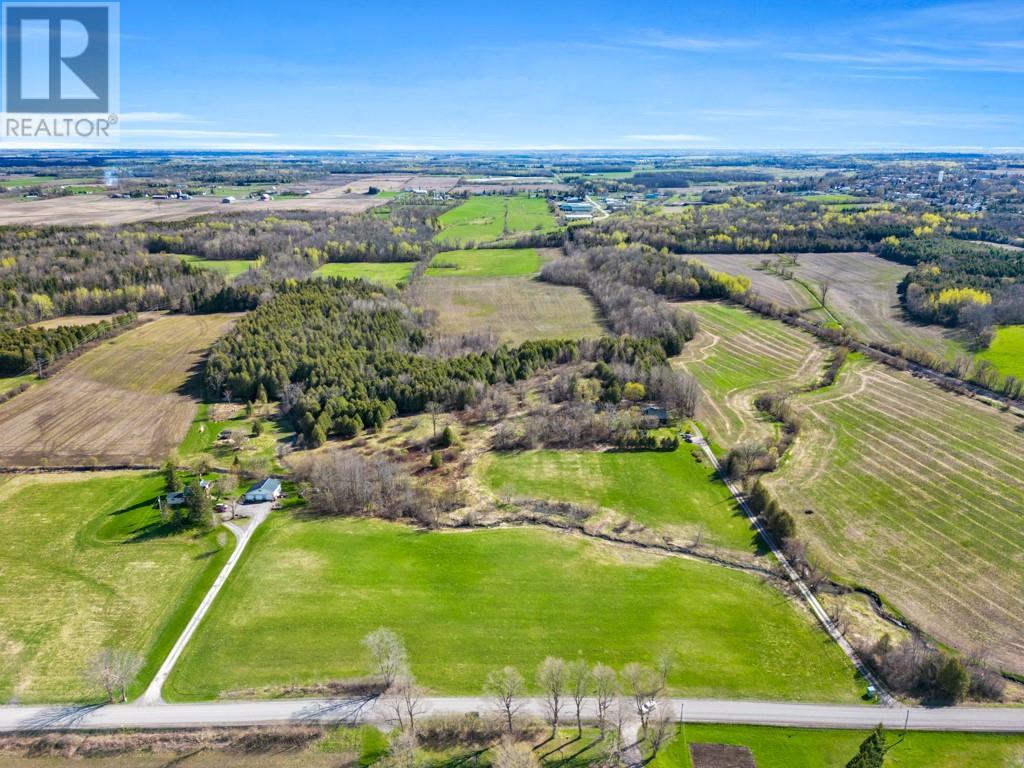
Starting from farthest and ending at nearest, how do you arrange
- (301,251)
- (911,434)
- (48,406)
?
(301,251) < (48,406) < (911,434)

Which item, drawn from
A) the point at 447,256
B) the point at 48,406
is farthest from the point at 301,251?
the point at 48,406

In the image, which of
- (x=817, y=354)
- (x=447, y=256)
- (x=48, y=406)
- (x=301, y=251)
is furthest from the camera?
(x=447, y=256)

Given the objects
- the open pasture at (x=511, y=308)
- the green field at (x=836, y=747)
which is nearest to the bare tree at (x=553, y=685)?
the green field at (x=836, y=747)

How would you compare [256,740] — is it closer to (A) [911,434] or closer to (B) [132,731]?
(B) [132,731]

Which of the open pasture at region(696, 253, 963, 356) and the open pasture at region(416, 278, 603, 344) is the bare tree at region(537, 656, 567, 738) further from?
the open pasture at region(696, 253, 963, 356)

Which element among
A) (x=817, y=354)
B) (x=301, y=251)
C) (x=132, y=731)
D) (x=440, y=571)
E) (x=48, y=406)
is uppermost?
(x=301, y=251)

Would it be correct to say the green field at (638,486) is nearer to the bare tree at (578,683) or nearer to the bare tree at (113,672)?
the bare tree at (578,683)

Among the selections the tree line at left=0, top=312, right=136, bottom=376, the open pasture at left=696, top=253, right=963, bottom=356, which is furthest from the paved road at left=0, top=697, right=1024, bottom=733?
the open pasture at left=696, top=253, right=963, bottom=356

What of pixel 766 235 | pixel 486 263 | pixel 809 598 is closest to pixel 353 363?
pixel 809 598
